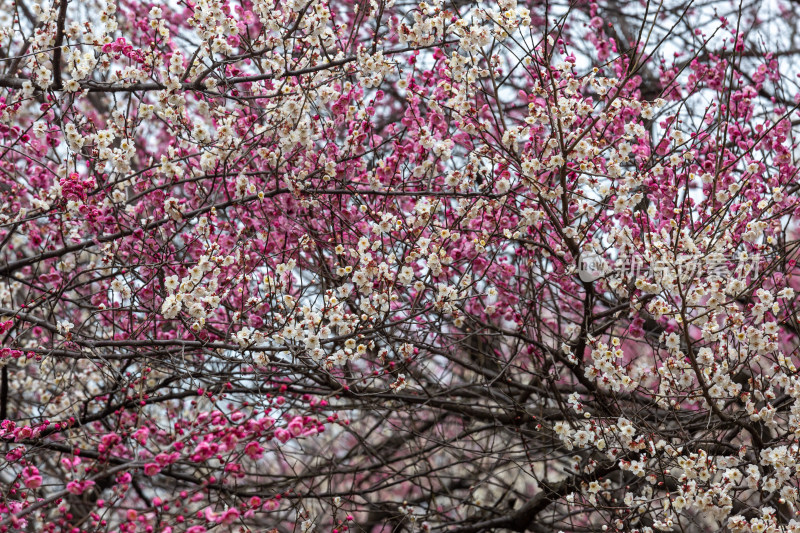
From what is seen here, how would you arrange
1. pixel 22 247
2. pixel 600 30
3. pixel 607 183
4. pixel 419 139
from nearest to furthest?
pixel 607 183, pixel 419 139, pixel 22 247, pixel 600 30

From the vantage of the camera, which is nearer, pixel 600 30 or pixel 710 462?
pixel 710 462

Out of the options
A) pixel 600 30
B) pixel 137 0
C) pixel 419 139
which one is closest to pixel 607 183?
pixel 419 139

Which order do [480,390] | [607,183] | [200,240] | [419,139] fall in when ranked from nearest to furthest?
[607,183], [419,139], [200,240], [480,390]

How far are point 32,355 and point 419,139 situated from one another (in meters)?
2.49

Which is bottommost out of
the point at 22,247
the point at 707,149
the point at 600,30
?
the point at 707,149

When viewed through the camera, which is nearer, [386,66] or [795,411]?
[795,411]

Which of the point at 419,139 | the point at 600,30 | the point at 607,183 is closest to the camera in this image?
the point at 607,183

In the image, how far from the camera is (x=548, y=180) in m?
4.59

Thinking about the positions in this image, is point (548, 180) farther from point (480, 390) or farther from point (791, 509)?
point (791, 509)

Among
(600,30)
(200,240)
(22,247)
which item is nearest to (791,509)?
(200,240)

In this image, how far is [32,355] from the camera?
4.15 meters

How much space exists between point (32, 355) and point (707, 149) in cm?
431

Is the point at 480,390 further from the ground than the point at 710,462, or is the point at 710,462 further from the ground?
the point at 480,390

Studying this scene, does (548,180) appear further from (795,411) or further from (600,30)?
(600,30)
